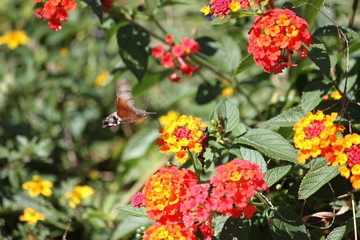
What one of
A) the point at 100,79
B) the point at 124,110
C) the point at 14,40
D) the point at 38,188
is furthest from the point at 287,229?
the point at 14,40

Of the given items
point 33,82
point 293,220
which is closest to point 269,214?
point 293,220

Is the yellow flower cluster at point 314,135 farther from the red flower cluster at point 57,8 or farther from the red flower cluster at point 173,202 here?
the red flower cluster at point 57,8

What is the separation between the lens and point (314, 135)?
1.40 m

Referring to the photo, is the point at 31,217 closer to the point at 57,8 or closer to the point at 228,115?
the point at 57,8

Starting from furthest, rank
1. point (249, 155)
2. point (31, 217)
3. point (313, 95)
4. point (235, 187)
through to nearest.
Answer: point (31, 217) → point (313, 95) → point (249, 155) → point (235, 187)

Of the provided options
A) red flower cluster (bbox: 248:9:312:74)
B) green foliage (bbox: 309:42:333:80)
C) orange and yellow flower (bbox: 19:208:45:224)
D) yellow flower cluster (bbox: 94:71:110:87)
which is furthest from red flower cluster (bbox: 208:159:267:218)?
yellow flower cluster (bbox: 94:71:110:87)

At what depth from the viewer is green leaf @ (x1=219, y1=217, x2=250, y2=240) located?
1507 mm

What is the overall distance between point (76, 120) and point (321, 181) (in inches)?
87.9

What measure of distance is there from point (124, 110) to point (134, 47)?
1.78 ft

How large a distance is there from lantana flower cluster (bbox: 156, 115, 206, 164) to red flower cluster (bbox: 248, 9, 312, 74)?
0.30 metres

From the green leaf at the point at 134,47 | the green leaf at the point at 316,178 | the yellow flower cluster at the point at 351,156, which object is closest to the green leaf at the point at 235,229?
the green leaf at the point at 316,178

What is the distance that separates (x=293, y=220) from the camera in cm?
155

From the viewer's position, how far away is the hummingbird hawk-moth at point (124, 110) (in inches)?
70.6

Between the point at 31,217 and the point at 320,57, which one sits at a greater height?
the point at 320,57
